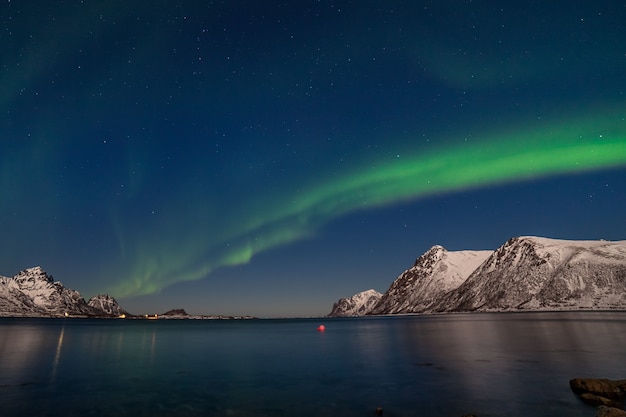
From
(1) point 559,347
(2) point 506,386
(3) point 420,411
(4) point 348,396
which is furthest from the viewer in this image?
(1) point 559,347

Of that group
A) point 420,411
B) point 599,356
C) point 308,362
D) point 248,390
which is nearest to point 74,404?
point 248,390

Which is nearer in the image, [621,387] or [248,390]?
[621,387]

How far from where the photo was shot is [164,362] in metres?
49.3

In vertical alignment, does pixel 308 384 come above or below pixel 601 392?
above

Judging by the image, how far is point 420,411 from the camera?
75.8 ft

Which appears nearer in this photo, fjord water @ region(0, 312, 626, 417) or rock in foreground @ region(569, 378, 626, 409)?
rock in foreground @ region(569, 378, 626, 409)

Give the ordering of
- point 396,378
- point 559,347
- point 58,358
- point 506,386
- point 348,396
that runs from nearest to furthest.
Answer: point 348,396 → point 506,386 → point 396,378 → point 58,358 → point 559,347

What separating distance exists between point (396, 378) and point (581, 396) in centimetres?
1443

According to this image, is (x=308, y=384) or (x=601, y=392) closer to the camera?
(x=601, y=392)

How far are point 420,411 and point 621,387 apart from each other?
13814mm

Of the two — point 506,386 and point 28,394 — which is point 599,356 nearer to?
point 506,386

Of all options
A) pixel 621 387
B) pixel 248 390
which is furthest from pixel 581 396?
pixel 248 390

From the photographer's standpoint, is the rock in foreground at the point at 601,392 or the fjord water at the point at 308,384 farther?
the fjord water at the point at 308,384

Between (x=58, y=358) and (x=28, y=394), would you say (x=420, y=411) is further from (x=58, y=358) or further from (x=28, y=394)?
(x=58, y=358)
